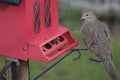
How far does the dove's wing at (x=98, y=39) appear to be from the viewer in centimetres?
545

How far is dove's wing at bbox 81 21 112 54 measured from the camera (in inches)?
215

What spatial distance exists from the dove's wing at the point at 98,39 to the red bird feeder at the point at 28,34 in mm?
379

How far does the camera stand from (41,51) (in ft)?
15.6

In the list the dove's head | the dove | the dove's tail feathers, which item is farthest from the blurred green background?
the dove's tail feathers

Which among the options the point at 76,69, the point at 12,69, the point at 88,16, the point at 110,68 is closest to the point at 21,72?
the point at 12,69

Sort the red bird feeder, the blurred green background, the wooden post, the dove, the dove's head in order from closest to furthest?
the red bird feeder
the wooden post
the dove
the dove's head
the blurred green background

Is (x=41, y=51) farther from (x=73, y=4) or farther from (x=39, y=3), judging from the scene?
(x=73, y=4)

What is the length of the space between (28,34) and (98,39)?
2.70ft

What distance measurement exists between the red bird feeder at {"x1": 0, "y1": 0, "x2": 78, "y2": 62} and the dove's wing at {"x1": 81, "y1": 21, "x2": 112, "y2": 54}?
38cm

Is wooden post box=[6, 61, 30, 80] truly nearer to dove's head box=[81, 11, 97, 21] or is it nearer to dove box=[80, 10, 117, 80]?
dove box=[80, 10, 117, 80]

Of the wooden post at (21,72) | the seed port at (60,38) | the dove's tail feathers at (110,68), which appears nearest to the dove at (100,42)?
the dove's tail feathers at (110,68)

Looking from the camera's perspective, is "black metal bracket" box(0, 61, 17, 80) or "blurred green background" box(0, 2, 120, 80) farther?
"blurred green background" box(0, 2, 120, 80)

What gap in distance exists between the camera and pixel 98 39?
18.0 feet

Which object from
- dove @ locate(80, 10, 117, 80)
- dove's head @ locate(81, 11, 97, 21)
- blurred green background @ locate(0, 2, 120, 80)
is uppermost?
dove's head @ locate(81, 11, 97, 21)
